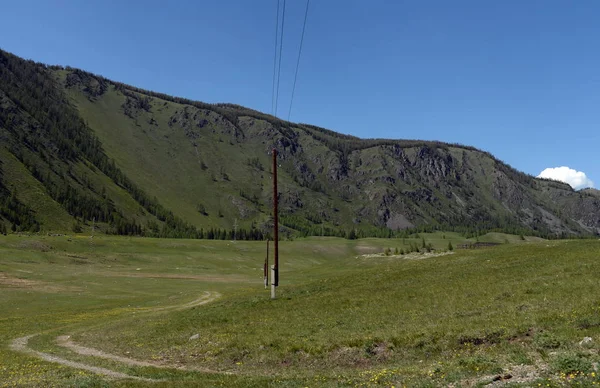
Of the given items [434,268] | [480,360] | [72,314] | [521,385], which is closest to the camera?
[521,385]

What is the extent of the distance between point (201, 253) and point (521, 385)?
621 feet

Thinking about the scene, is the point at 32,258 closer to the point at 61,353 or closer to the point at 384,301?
the point at 61,353

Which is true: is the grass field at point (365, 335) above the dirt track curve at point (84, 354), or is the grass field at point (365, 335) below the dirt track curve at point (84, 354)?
above

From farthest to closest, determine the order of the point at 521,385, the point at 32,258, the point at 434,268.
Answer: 1. the point at 32,258
2. the point at 434,268
3. the point at 521,385

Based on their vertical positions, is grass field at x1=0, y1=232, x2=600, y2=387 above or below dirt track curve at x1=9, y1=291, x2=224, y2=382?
above

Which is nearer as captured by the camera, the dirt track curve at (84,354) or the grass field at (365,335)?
the grass field at (365,335)

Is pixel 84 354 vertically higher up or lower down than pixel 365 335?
lower down

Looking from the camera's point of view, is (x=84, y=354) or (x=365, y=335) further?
(x=84, y=354)

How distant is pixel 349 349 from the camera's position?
24453 millimetres

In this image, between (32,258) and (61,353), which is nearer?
(61,353)

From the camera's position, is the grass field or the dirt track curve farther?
the dirt track curve

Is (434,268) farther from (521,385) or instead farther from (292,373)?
(521,385)

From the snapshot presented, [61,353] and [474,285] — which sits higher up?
[474,285]

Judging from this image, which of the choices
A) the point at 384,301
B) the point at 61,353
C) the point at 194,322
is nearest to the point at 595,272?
the point at 384,301
